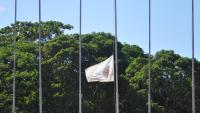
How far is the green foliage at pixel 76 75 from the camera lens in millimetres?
40781

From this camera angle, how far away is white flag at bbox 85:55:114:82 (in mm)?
25594

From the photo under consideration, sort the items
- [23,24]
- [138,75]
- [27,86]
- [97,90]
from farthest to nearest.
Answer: [23,24] < [138,75] < [97,90] < [27,86]

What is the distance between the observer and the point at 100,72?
25.8m

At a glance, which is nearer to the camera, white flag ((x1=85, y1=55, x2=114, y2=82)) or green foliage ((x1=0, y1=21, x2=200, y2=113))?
white flag ((x1=85, y1=55, x2=114, y2=82))

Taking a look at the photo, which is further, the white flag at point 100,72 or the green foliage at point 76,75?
the green foliage at point 76,75

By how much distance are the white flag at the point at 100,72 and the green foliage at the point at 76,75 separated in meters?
15.0

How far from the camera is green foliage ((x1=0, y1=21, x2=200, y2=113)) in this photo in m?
40.8

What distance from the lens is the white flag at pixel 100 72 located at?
25594mm

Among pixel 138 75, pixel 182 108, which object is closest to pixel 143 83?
pixel 138 75

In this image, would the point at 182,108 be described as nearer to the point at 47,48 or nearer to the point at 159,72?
the point at 159,72

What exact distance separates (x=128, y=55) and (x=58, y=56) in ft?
32.3

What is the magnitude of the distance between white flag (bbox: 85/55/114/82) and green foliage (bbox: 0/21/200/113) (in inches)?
589

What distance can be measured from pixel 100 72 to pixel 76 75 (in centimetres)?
1661

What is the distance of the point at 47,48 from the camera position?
144 ft
